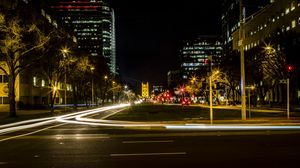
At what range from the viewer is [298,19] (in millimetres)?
94188

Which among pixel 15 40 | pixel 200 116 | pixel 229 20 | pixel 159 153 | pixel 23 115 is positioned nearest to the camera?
pixel 159 153

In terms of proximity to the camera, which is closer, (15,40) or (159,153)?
(159,153)

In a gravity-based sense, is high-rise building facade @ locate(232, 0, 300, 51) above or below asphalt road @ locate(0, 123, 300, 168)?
above

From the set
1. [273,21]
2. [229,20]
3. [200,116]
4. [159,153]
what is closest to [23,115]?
[200,116]

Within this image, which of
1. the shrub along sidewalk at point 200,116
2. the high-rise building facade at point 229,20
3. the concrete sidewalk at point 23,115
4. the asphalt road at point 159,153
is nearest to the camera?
the asphalt road at point 159,153

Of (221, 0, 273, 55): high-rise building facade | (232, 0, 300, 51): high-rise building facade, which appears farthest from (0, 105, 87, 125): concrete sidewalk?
(221, 0, 273, 55): high-rise building facade

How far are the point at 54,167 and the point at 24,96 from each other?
76.2 meters

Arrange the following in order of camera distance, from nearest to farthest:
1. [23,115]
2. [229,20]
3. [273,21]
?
[23,115] → [273,21] → [229,20]

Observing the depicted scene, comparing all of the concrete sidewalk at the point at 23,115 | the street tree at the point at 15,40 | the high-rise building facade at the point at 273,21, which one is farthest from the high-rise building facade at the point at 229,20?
the street tree at the point at 15,40

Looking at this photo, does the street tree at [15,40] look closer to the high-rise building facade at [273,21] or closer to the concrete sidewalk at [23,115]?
the concrete sidewalk at [23,115]

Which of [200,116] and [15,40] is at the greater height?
[15,40]

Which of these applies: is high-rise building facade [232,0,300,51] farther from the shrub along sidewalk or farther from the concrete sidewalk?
the concrete sidewalk

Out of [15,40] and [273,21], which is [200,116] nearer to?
[15,40]

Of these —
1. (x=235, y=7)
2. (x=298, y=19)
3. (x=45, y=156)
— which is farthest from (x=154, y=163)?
(x=235, y=7)
